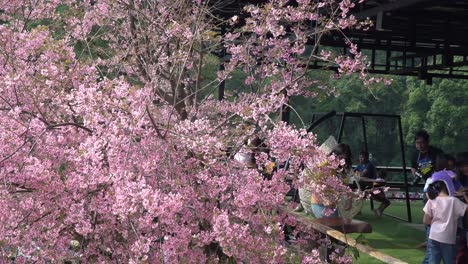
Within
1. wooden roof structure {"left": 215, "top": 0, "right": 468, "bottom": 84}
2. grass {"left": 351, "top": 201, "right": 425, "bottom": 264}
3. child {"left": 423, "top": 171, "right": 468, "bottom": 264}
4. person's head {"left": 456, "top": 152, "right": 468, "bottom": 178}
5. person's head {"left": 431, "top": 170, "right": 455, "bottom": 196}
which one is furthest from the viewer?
grass {"left": 351, "top": 201, "right": 425, "bottom": 264}

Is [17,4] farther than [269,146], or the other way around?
[17,4]

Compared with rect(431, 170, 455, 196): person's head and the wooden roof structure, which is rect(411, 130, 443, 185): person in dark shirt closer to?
the wooden roof structure

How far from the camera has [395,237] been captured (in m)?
9.70

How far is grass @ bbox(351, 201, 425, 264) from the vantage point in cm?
820

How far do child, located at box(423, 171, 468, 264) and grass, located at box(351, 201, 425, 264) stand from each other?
4.02ft

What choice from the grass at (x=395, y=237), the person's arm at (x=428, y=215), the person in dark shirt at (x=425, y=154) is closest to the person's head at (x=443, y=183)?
the person's arm at (x=428, y=215)

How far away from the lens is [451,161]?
7.88 meters

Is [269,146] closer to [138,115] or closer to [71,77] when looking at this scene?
[138,115]

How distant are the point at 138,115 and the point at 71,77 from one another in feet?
2.55

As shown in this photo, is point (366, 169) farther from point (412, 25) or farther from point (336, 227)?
point (336, 227)

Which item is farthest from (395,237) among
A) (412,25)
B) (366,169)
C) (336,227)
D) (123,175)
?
(123,175)

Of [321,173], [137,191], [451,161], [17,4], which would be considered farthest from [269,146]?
[451,161]

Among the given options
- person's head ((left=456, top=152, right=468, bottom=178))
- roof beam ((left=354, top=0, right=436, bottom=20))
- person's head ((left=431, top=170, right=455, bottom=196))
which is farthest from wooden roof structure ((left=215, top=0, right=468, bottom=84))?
person's head ((left=431, top=170, right=455, bottom=196))

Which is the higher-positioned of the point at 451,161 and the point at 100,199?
the point at 100,199
